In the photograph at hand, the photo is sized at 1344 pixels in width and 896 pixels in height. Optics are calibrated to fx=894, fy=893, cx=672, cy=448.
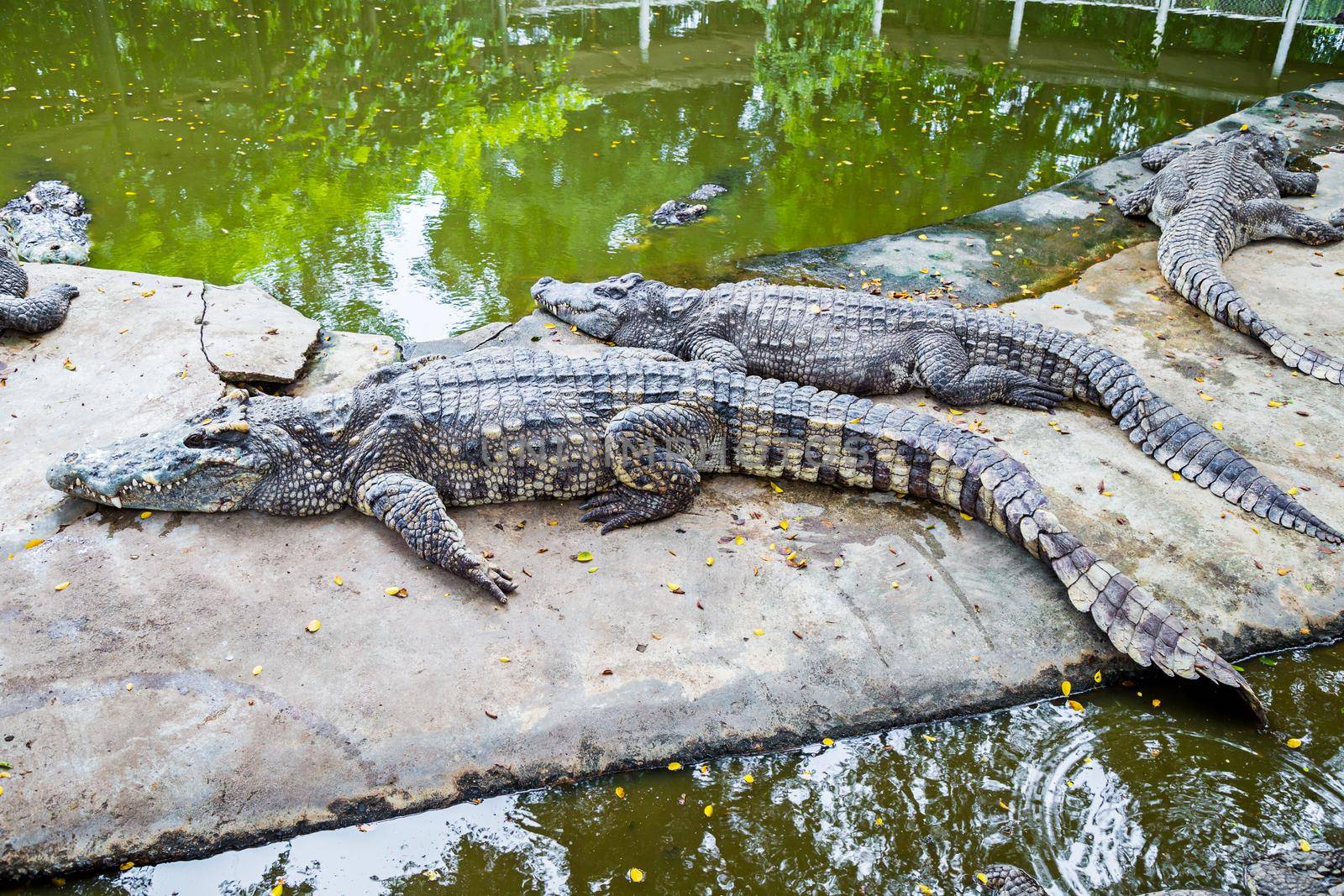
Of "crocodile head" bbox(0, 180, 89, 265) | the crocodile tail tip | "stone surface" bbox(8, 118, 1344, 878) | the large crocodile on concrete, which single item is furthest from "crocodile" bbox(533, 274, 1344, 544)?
"crocodile head" bbox(0, 180, 89, 265)

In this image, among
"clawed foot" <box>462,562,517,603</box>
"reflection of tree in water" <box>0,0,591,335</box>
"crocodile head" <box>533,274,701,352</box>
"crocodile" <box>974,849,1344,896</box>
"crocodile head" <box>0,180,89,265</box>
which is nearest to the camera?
"crocodile" <box>974,849,1344,896</box>

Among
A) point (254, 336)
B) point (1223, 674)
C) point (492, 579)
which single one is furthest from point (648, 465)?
point (254, 336)

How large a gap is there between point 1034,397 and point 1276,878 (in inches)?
142

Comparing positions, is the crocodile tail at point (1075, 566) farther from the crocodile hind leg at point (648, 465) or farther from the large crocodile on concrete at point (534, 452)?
the crocodile hind leg at point (648, 465)

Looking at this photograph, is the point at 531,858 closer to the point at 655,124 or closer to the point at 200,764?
the point at 200,764

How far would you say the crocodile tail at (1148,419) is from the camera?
17.6 feet

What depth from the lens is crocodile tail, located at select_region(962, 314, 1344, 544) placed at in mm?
5359

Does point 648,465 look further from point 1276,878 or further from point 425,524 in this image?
point 1276,878

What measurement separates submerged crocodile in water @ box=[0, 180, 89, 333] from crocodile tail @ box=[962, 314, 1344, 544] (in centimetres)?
730

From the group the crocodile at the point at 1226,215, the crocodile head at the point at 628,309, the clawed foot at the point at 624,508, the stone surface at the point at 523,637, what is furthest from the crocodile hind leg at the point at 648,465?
the crocodile at the point at 1226,215

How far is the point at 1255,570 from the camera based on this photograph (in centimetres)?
502

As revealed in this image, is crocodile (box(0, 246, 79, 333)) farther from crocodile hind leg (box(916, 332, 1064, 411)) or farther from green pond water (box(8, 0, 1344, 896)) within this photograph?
crocodile hind leg (box(916, 332, 1064, 411))

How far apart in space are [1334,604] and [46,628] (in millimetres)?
6743

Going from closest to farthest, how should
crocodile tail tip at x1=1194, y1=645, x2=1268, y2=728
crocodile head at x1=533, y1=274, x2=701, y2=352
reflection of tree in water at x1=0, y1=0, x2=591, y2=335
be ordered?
crocodile tail tip at x1=1194, y1=645, x2=1268, y2=728
crocodile head at x1=533, y1=274, x2=701, y2=352
reflection of tree in water at x1=0, y1=0, x2=591, y2=335
